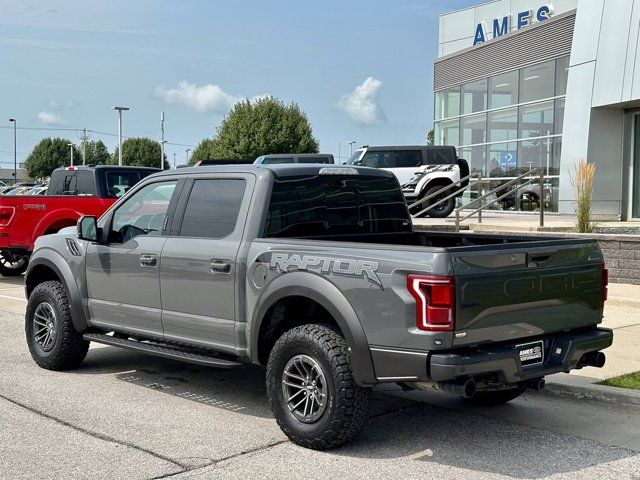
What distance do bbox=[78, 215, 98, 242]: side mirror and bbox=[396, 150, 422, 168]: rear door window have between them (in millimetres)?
18067

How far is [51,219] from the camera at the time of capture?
47.7 ft

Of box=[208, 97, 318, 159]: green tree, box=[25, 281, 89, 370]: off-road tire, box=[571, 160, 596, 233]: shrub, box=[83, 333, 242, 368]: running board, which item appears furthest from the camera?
box=[208, 97, 318, 159]: green tree

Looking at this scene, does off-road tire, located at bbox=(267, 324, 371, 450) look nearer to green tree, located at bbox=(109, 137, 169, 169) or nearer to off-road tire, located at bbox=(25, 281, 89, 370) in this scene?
off-road tire, located at bbox=(25, 281, 89, 370)

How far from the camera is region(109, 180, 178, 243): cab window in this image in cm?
708

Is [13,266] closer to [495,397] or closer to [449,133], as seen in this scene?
[495,397]

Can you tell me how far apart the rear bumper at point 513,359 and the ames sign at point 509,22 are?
27.5 metres

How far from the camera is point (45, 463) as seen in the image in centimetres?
521

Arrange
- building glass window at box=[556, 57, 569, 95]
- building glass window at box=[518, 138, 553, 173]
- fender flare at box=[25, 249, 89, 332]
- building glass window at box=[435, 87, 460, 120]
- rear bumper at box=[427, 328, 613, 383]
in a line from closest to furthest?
rear bumper at box=[427, 328, 613, 383]
fender flare at box=[25, 249, 89, 332]
building glass window at box=[556, 57, 569, 95]
building glass window at box=[518, 138, 553, 173]
building glass window at box=[435, 87, 460, 120]

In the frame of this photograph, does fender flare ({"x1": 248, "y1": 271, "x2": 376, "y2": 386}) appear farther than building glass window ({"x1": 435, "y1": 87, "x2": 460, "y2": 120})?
No

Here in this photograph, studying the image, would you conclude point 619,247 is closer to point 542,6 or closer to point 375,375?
point 375,375

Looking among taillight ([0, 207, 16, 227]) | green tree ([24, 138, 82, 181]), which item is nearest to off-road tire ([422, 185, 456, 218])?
taillight ([0, 207, 16, 227])

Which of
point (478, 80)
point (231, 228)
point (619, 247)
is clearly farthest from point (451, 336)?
point (478, 80)

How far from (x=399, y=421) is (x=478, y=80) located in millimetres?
27058

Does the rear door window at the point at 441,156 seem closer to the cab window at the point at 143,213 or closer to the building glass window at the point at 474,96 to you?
the building glass window at the point at 474,96
